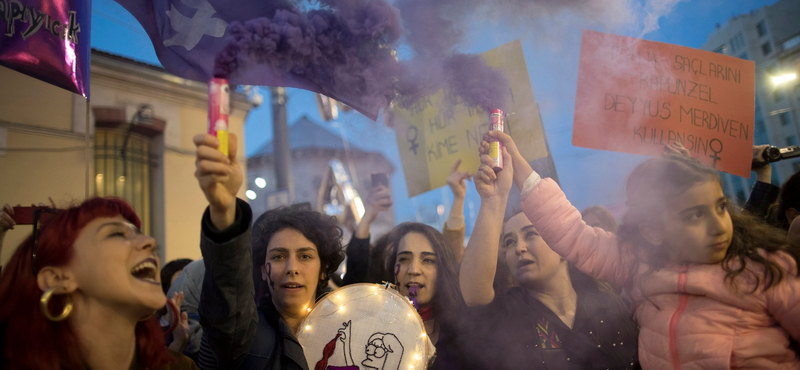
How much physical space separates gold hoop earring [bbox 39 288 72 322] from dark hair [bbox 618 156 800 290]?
6.49 ft

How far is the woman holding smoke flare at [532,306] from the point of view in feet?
7.04

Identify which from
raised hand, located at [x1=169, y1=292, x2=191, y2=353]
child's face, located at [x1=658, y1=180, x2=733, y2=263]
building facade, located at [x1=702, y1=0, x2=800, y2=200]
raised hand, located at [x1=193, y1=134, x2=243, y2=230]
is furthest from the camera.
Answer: building facade, located at [x1=702, y1=0, x2=800, y2=200]

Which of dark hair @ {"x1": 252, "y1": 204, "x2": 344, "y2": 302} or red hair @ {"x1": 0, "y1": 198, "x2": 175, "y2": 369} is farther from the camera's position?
dark hair @ {"x1": 252, "y1": 204, "x2": 344, "y2": 302}

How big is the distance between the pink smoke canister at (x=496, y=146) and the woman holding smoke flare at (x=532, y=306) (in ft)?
0.10

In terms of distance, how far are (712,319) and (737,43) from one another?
1.94 meters

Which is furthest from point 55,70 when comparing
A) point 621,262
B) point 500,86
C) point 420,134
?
point 621,262

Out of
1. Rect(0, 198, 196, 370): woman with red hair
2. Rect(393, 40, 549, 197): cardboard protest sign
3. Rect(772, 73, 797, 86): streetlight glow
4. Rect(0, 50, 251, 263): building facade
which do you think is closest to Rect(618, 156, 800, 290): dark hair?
Rect(393, 40, 549, 197): cardboard protest sign

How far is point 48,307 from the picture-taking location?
156cm

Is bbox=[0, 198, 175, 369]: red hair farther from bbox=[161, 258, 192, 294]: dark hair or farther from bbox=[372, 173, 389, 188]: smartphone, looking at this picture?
bbox=[161, 258, 192, 294]: dark hair

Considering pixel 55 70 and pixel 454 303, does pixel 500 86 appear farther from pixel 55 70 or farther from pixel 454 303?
pixel 55 70

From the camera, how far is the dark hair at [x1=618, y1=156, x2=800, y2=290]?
166 cm

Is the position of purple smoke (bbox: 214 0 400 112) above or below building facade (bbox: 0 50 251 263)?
below

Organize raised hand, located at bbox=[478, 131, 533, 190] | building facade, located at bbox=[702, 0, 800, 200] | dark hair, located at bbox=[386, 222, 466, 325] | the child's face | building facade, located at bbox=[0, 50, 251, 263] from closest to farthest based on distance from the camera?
the child's face < raised hand, located at bbox=[478, 131, 533, 190] < dark hair, located at bbox=[386, 222, 466, 325] < building facade, located at bbox=[702, 0, 800, 200] < building facade, located at bbox=[0, 50, 251, 263]

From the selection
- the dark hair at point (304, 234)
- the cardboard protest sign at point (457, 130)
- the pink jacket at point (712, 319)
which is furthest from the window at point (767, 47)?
the dark hair at point (304, 234)
